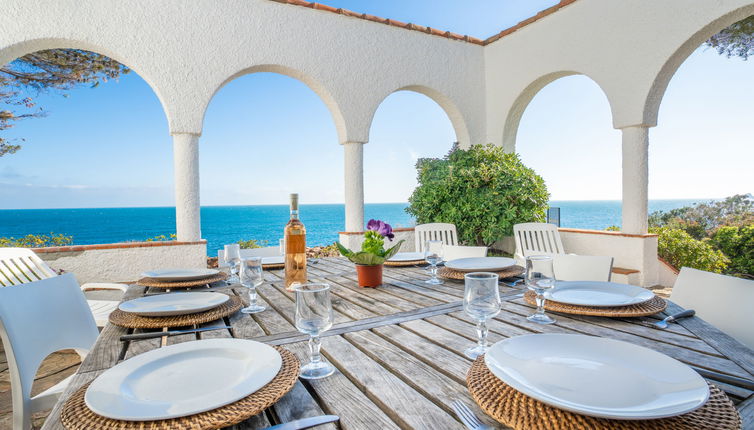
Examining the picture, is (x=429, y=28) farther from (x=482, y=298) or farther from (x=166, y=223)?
(x=166, y=223)

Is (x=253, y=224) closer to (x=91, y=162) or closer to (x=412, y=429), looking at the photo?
(x=91, y=162)

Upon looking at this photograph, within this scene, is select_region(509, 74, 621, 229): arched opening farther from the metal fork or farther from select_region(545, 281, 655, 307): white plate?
the metal fork

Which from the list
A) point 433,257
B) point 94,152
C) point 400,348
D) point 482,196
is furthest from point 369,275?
point 94,152

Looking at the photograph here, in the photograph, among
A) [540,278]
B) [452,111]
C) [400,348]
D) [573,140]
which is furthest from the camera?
[573,140]

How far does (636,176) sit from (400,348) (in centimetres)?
390

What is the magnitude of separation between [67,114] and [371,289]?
25329 mm

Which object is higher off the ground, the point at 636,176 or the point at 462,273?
the point at 636,176

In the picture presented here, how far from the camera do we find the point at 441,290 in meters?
1.51

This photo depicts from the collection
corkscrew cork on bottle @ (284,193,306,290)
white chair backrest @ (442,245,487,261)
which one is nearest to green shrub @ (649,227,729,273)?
white chair backrest @ (442,245,487,261)

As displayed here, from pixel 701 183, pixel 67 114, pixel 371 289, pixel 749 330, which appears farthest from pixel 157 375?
pixel 701 183

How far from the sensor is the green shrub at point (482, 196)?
4262mm

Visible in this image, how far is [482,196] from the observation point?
4.33m

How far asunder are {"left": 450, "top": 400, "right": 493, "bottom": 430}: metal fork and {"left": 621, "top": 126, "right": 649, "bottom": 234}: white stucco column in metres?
4.02

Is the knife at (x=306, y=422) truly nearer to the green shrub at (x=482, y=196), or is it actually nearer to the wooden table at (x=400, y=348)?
the wooden table at (x=400, y=348)
